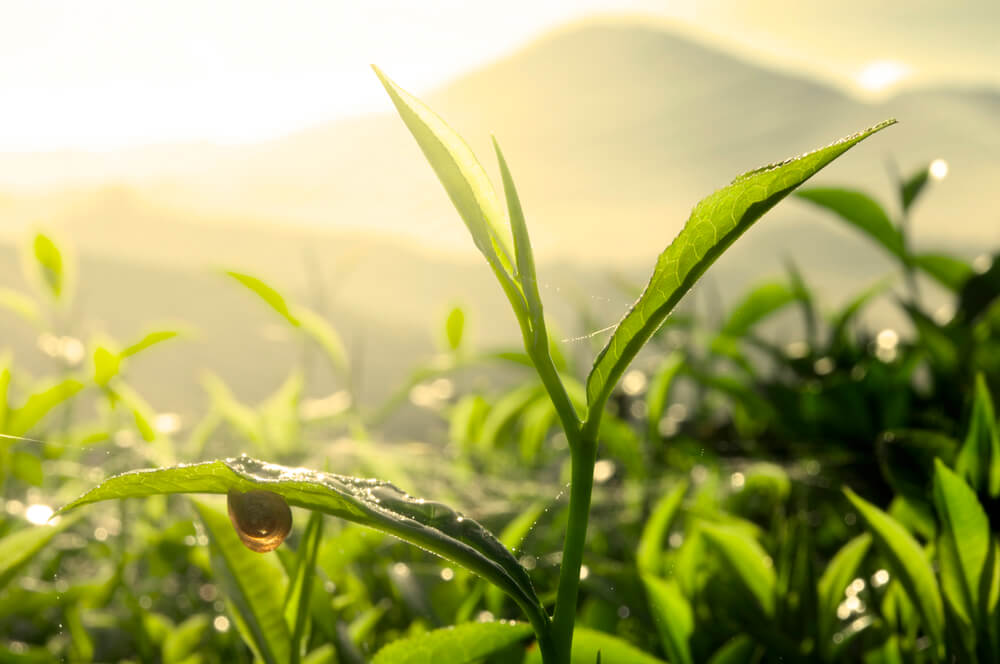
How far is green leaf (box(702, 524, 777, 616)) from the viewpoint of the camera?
48 centimetres

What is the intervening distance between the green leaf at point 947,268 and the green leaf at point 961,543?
1.62 ft

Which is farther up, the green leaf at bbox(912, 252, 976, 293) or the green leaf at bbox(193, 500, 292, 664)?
the green leaf at bbox(912, 252, 976, 293)

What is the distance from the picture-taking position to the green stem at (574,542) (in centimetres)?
26

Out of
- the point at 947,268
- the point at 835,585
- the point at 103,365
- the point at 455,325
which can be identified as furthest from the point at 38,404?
the point at 947,268

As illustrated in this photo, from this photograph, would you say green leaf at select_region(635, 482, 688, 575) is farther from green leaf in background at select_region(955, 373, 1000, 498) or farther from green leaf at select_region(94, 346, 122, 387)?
green leaf at select_region(94, 346, 122, 387)

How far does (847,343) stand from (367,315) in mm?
1017

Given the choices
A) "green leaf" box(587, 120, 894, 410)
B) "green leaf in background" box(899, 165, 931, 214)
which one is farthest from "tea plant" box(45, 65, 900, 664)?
"green leaf in background" box(899, 165, 931, 214)

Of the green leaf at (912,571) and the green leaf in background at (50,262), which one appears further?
the green leaf in background at (50,262)

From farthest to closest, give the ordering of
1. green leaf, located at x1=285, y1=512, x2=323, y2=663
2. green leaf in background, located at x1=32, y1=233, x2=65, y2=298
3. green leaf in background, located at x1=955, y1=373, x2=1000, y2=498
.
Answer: green leaf in background, located at x1=32, y1=233, x2=65, y2=298 → green leaf in background, located at x1=955, y1=373, x2=1000, y2=498 → green leaf, located at x1=285, y1=512, x2=323, y2=663

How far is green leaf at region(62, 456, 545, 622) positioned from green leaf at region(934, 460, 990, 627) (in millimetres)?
223

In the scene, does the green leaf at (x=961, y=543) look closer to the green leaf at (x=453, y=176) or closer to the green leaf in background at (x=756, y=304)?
the green leaf at (x=453, y=176)

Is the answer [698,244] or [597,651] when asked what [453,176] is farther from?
[597,651]

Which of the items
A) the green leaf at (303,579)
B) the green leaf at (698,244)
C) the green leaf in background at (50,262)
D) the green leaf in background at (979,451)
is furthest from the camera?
the green leaf in background at (50,262)

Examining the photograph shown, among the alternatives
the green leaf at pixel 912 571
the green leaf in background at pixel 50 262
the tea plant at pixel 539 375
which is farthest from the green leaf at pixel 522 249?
the green leaf in background at pixel 50 262
